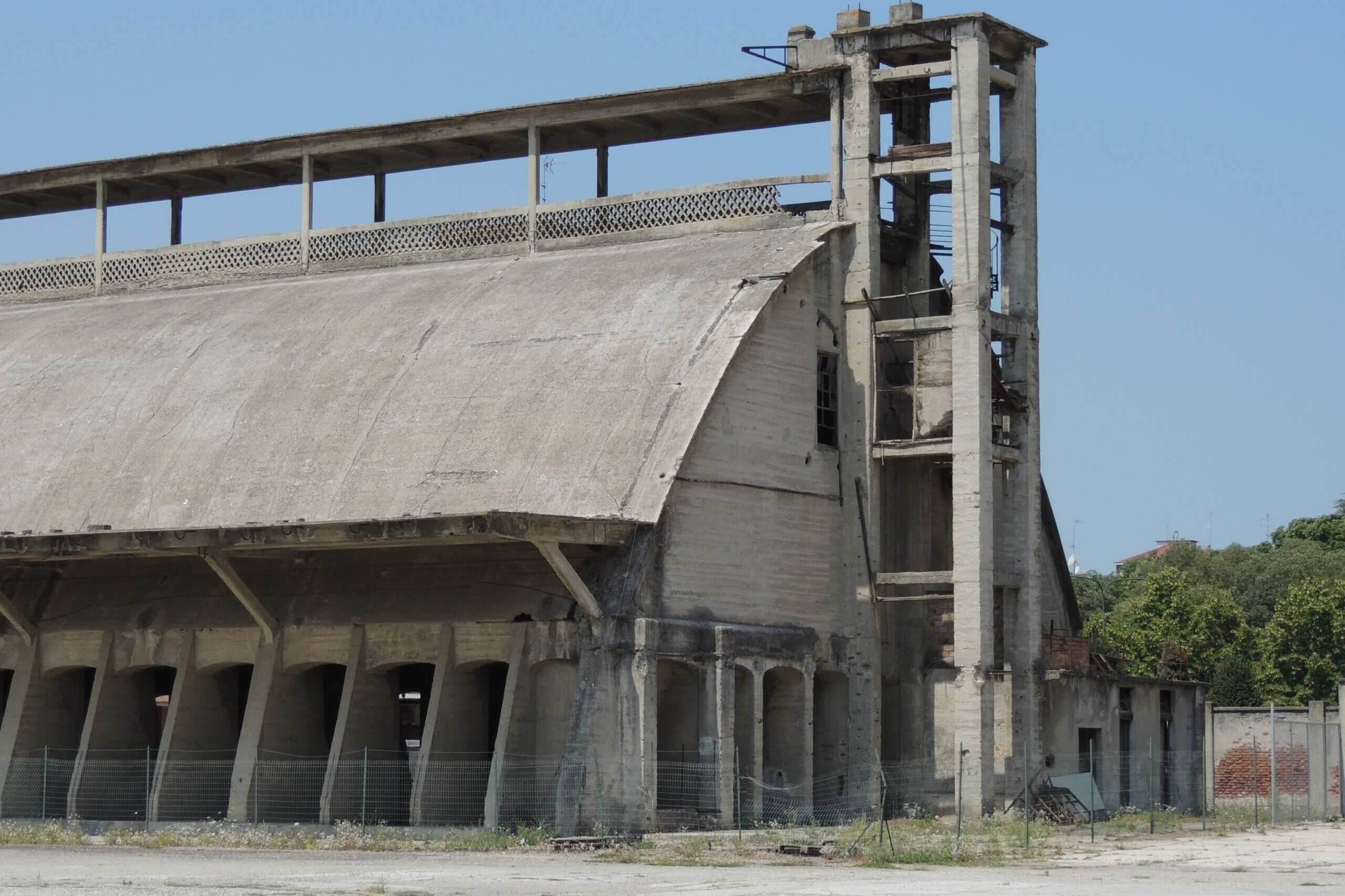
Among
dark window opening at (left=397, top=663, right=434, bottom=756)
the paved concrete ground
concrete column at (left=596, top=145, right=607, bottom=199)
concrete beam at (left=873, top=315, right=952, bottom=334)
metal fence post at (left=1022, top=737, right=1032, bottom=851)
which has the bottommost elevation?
the paved concrete ground

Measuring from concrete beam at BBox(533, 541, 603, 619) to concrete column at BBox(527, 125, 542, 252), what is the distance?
33.7ft

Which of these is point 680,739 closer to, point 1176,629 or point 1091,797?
point 1091,797

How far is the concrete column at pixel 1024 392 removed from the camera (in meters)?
38.8

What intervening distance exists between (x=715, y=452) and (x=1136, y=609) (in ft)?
139

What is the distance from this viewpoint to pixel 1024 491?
39.5m

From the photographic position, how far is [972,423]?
37.4 m

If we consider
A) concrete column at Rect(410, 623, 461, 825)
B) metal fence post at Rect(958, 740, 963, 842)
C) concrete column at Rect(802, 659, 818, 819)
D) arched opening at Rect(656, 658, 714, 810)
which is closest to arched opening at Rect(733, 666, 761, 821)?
arched opening at Rect(656, 658, 714, 810)

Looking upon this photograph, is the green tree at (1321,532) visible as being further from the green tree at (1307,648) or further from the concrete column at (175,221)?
the concrete column at (175,221)

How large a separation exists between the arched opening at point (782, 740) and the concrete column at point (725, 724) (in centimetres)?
114

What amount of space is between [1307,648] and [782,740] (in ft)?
131

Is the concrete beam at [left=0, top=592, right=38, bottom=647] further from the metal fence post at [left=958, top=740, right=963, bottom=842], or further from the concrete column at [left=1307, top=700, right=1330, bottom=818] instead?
the concrete column at [left=1307, top=700, right=1330, bottom=818]

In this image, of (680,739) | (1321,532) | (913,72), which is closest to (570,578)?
(680,739)

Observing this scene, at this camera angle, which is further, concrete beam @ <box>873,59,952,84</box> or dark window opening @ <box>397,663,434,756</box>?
dark window opening @ <box>397,663,434,756</box>

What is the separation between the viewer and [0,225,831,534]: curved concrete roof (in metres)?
36.1
